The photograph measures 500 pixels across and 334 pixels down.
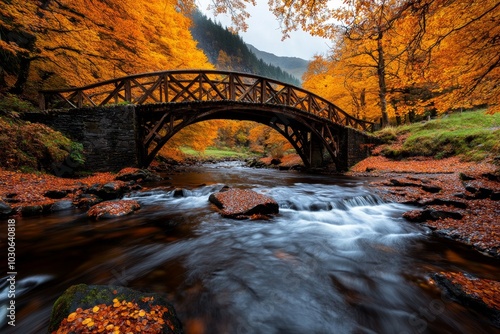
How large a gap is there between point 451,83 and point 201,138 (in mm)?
12520

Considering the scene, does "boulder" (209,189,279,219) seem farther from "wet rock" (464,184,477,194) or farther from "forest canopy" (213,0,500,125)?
"wet rock" (464,184,477,194)

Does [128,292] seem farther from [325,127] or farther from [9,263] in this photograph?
[325,127]

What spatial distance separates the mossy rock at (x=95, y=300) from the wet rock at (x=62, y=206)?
4370 mm

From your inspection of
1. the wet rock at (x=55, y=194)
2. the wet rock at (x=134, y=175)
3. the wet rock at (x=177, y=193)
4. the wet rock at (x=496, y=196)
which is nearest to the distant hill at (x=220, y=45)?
the wet rock at (x=134, y=175)

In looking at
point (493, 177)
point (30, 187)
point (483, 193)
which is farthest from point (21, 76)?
point (493, 177)

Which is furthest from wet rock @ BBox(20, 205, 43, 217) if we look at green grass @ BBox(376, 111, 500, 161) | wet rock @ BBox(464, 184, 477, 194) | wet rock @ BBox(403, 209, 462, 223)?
green grass @ BBox(376, 111, 500, 161)

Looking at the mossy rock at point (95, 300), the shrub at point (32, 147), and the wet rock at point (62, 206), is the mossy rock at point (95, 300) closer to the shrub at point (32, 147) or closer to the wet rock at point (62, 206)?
the wet rock at point (62, 206)

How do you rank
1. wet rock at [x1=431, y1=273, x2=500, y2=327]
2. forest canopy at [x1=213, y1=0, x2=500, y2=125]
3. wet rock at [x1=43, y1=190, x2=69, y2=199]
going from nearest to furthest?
wet rock at [x1=431, y1=273, x2=500, y2=327] → forest canopy at [x1=213, y1=0, x2=500, y2=125] → wet rock at [x1=43, y1=190, x2=69, y2=199]

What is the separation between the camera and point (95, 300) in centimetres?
175

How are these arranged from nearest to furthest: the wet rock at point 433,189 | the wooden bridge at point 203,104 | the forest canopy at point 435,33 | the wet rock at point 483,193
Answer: the forest canopy at point 435,33 < the wet rock at point 483,193 < the wet rock at point 433,189 < the wooden bridge at point 203,104

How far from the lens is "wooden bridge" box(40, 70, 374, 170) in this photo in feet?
30.9

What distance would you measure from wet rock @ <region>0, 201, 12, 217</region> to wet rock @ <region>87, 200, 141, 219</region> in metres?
1.45

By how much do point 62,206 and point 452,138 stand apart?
17857 millimetres

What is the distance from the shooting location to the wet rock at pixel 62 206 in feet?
16.5
